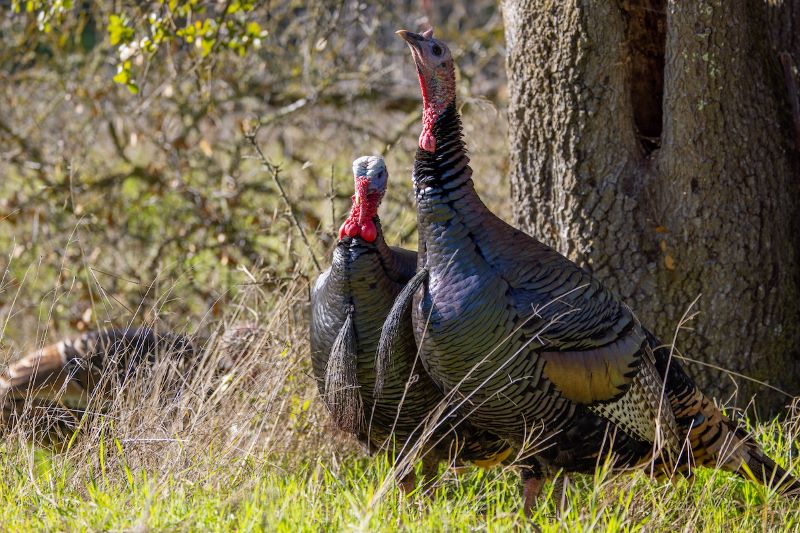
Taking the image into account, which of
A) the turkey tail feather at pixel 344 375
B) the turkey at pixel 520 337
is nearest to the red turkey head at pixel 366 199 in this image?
the turkey at pixel 520 337

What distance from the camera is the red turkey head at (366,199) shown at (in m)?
3.58

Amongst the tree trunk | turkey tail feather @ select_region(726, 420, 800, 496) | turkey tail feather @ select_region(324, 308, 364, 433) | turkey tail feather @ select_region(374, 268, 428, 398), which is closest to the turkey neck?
turkey tail feather @ select_region(374, 268, 428, 398)

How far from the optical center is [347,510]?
311 cm

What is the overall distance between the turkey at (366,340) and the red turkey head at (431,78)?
0.29 m

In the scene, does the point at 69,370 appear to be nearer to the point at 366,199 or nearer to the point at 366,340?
the point at 366,340

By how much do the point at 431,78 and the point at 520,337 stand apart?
3.18 ft

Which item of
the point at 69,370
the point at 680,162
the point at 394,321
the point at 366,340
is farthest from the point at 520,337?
the point at 69,370

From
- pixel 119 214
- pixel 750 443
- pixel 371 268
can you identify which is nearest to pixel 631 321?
pixel 750 443

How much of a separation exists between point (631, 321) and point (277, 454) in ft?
5.08

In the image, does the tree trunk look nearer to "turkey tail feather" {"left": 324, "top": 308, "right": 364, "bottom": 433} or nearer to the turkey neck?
the turkey neck

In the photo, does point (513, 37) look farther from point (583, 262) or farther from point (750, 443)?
point (750, 443)

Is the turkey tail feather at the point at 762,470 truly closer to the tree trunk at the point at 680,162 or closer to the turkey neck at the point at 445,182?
the tree trunk at the point at 680,162

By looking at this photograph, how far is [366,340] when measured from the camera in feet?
11.7

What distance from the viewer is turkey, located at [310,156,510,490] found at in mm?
3537
